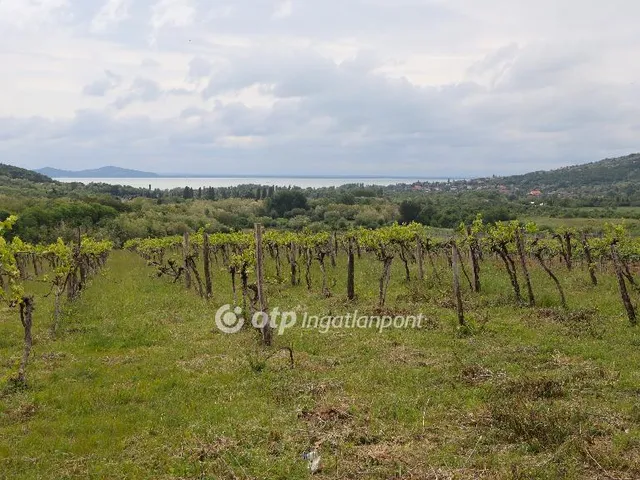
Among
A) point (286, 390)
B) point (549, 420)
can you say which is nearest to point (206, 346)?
point (286, 390)

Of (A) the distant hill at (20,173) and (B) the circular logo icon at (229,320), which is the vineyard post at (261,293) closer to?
(B) the circular logo icon at (229,320)

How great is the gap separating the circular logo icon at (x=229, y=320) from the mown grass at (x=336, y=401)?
1.22 ft

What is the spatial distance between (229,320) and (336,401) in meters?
9.02

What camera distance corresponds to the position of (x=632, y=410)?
923 centimetres

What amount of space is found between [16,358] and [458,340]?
12537mm

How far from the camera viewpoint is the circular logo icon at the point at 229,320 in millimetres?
17812

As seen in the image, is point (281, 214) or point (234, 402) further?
point (281, 214)

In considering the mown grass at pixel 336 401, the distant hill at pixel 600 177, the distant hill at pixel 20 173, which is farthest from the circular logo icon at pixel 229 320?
the distant hill at pixel 600 177

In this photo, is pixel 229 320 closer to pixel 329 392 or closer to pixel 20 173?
pixel 329 392

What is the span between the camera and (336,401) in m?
10.3

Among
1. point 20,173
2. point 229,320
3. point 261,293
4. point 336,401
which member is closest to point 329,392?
point 336,401

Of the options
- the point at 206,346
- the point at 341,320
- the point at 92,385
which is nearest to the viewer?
the point at 92,385

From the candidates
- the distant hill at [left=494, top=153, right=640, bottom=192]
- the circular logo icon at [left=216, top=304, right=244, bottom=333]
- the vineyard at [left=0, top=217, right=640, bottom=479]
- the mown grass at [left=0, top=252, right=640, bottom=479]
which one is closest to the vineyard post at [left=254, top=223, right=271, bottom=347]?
the vineyard at [left=0, top=217, right=640, bottom=479]

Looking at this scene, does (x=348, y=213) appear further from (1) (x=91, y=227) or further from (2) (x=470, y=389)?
(2) (x=470, y=389)
